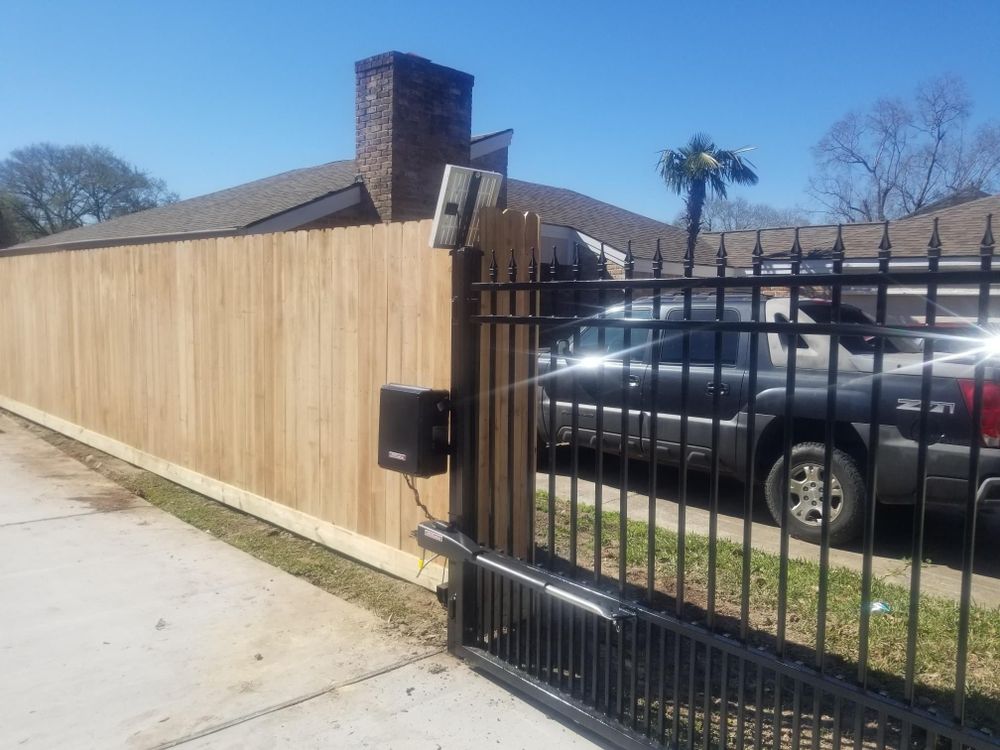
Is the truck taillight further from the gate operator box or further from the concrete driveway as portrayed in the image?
the gate operator box

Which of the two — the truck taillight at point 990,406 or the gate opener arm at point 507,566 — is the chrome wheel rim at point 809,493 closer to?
the truck taillight at point 990,406

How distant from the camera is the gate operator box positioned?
161 inches

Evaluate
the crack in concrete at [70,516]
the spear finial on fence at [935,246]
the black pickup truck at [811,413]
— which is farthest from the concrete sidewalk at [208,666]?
the spear finial on fence at [935,246]

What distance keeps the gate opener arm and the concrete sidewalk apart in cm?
53

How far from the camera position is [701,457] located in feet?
21.2

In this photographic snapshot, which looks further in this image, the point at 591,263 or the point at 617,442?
the point at 591,263

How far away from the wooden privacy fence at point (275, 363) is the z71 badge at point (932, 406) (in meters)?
2.60

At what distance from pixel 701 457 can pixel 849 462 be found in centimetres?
111

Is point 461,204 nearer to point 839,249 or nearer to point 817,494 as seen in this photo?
point 839,249

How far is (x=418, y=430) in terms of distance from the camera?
13.4ft

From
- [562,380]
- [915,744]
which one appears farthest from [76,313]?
[915,744]

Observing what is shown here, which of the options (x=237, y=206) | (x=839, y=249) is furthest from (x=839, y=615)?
(x=237, y=206)

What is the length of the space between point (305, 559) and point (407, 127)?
834 cm

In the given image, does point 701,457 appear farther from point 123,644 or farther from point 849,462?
point 123,644
